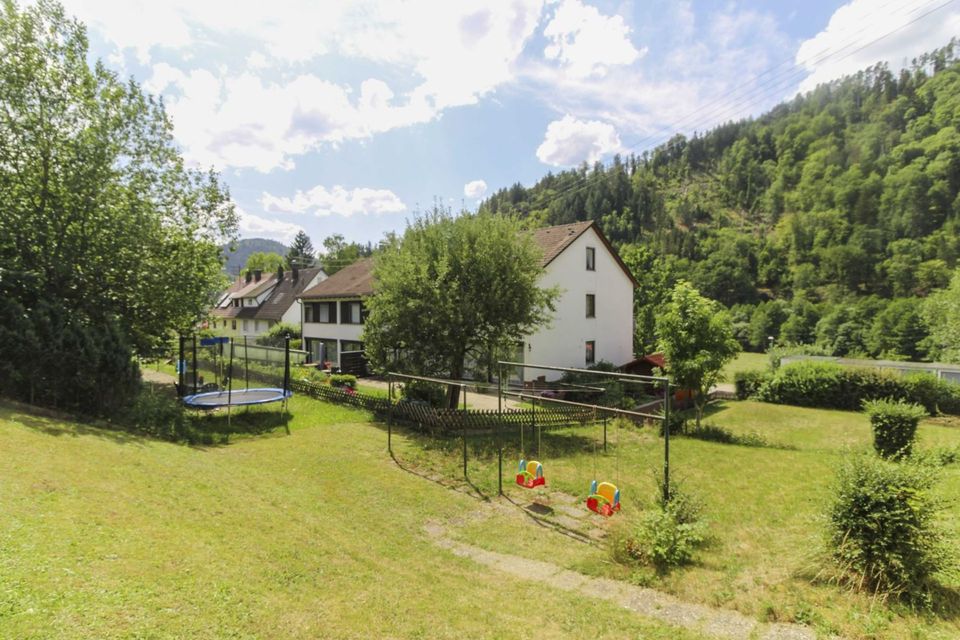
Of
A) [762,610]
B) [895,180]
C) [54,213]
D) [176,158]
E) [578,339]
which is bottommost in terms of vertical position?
[762,610]

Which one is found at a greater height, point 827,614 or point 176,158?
point 176,158

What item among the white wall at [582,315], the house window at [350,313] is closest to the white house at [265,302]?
the house window at [350,313]

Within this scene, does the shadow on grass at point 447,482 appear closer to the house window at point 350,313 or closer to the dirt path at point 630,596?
the dirt path at point 630,596

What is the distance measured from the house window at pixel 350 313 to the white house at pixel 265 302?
14978 millimetres

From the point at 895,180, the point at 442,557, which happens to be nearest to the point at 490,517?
the point at 442,557

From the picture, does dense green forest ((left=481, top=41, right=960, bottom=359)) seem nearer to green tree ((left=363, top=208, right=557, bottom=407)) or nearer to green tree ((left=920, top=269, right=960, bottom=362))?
green tree ((left=920, top=269, right=960, bottom=362))

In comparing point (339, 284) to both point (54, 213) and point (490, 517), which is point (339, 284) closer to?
point (54, 213)

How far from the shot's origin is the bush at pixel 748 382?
29.9m

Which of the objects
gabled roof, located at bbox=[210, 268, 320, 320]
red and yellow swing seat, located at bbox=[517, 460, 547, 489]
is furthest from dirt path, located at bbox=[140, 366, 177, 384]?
red and yellow swing seat, located at bbox=[517, 460, 547, 489]

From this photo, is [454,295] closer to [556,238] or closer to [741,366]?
[556,238]

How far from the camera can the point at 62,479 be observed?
6645 mm

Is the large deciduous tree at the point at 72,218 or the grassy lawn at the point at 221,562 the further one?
the large deciduous tree at the point at 72,218

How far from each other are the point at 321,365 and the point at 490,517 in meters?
25.0

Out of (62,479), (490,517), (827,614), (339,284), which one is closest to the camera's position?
(827,614)
